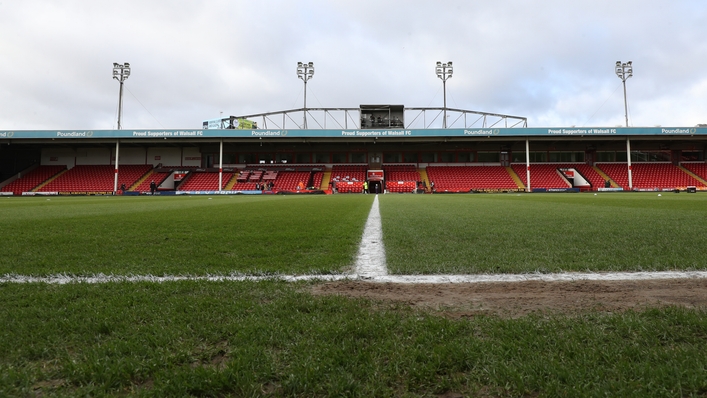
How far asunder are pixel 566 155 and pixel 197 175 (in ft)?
133

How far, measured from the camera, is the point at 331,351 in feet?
5.07

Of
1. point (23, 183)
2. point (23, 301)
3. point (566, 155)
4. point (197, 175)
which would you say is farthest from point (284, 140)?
point (23, 301)

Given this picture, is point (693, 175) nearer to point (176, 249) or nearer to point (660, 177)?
point (660, 177)

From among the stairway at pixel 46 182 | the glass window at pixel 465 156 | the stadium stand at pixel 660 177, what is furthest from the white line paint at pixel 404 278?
the stairway at pixel 46 182

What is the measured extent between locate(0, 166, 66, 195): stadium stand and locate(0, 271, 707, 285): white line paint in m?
44.9

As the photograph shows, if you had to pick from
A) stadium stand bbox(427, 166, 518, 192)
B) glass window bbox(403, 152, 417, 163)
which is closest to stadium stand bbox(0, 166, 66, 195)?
glass window bbox(403, 152, 417, 163)

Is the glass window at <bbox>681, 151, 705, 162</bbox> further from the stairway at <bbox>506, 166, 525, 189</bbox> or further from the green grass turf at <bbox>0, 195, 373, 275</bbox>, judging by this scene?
the green grass turf at <bbox>0, 195, 373, 275</bbox>

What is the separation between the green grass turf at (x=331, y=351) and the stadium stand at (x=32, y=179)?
152 ft

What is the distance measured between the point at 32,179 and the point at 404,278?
4934 centimetres

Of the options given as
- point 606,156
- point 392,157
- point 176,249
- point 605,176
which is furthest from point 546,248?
point 606,156

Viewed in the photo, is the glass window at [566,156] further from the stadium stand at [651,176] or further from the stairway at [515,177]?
the stairway at [515,177]

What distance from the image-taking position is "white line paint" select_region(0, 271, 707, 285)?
2.79 meters

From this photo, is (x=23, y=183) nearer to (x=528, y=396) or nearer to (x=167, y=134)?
(x=167, y=134)

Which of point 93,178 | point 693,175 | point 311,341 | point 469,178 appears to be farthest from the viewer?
point 93,178
